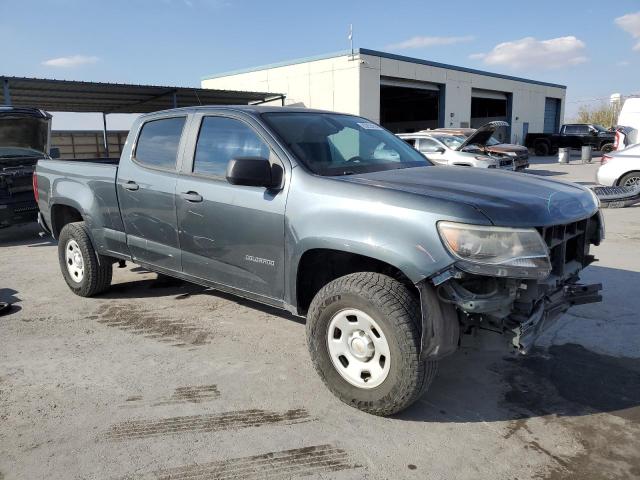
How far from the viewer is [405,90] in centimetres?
3083

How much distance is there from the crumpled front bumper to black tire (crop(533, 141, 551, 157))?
102 feet

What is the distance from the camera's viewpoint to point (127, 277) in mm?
6176

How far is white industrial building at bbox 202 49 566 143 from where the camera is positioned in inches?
A: 891

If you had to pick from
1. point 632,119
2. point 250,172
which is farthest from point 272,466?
point 632,119

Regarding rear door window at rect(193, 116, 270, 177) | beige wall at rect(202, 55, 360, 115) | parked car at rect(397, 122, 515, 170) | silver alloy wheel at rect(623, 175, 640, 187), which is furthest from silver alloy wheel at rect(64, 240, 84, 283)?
beige wall at rect(202, 55, 360, 115)

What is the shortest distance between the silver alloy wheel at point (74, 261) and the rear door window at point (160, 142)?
4.63 feet

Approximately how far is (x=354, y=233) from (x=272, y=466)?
51.7 inches

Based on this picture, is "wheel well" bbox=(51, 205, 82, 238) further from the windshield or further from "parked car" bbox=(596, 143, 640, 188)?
"parked car" bbox=(596, 143, 640, 188)

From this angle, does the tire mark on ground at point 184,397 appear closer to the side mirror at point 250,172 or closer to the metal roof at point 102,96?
the side mirror at point 250,172

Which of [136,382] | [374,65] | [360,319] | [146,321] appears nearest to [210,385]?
[136,382]

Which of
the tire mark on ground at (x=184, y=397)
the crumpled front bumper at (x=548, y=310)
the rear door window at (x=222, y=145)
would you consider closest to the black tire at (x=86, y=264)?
the rear door window at (x=222, y=145)

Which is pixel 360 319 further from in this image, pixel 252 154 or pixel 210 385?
pixel 252 154

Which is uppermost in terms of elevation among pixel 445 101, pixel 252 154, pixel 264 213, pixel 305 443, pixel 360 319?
pixel 445 101

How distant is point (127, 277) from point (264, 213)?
3.48 metres
